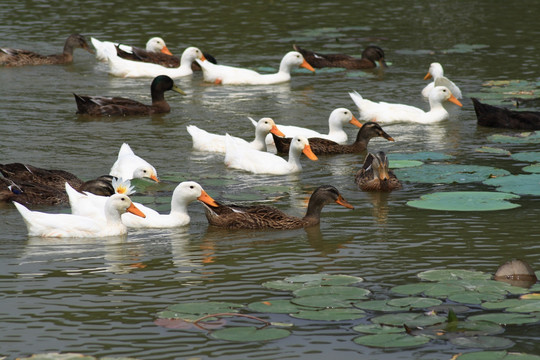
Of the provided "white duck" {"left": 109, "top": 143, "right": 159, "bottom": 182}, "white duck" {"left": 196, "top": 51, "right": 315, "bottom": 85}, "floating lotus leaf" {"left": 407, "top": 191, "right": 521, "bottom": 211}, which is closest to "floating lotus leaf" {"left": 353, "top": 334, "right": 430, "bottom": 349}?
"floating lotus leaf" {"left": 407, "top": 191, "right": 521, "bottom": 211}

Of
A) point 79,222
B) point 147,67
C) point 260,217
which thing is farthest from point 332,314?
point 147,67

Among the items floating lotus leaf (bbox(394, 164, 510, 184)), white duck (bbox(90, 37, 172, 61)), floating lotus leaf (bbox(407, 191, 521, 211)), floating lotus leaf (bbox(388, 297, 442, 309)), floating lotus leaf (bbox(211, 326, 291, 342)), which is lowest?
floating lotus leaf (bbox(211, 326, 291, 342))

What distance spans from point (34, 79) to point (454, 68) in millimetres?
9014

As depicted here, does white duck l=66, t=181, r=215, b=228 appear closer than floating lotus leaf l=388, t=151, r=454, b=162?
Yes

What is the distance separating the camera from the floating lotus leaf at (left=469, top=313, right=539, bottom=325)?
8.23 metres

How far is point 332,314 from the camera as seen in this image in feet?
28.0

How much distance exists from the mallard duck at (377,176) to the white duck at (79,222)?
130 inches

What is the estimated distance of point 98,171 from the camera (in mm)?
14672

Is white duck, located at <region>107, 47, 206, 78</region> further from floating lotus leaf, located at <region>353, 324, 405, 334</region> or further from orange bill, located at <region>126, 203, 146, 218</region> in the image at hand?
floating lotus leaf, located at <region>353, 324, 405, 334</region>

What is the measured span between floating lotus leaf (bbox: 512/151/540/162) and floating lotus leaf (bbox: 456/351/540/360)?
7400 mm

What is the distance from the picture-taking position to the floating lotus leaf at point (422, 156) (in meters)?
15.2

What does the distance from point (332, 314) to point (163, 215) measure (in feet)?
12.9

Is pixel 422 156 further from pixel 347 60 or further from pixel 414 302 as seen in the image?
pixel 347 60

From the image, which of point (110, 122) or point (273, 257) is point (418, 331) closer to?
point (273, 257)
